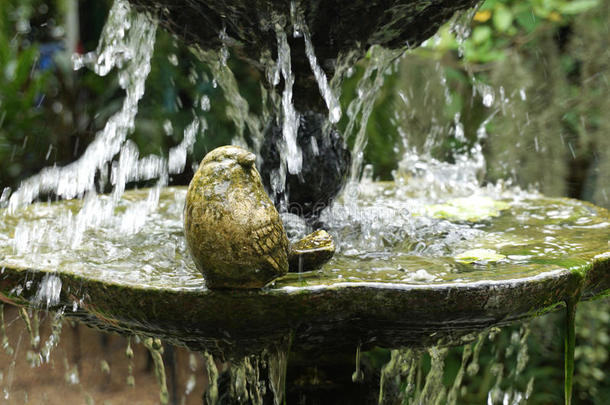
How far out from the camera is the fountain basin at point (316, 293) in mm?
1088

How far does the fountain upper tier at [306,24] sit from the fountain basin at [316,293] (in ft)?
1.71

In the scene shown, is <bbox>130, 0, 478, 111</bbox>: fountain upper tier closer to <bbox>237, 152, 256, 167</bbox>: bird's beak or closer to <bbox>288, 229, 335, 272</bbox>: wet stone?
<bbox>237, 152, 256, 167</bbox>: bird's beak

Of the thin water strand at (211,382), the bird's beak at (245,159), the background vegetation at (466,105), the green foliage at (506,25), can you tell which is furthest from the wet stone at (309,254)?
the green foliage at (506,25)

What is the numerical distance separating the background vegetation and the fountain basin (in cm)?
170

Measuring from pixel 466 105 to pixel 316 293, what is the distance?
3.09 metres

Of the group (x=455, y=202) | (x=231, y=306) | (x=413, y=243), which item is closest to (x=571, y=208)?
(x=455, y=202)

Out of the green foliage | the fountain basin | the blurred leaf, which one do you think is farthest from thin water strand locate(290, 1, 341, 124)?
the blurred leaf

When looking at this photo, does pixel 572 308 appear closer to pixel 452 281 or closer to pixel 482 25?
pixel 452 281

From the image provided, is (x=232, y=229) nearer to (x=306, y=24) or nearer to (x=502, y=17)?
(x=306, y=24)

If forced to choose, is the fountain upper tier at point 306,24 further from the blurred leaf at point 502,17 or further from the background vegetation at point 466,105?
the blurred leaf at point 502,17

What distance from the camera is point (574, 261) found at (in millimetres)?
1228

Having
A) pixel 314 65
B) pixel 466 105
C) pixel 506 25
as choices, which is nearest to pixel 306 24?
pixel 314 65

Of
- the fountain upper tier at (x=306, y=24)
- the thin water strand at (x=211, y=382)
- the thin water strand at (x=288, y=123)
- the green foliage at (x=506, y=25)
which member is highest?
the green foliage at (x=506, y=25)

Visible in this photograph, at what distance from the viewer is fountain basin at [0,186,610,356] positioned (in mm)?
1088
